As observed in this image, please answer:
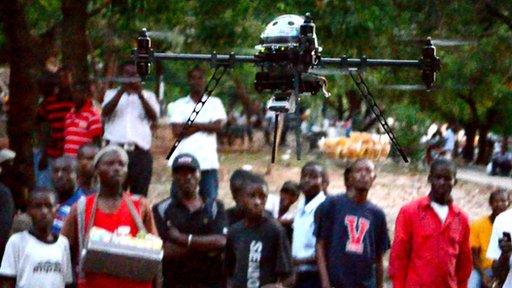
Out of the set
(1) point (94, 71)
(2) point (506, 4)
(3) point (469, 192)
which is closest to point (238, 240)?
(2) point (506, 4)

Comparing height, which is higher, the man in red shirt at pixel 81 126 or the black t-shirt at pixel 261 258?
the man in red shirt at pixel 81 126

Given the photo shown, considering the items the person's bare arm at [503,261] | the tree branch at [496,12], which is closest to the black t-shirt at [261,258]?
the person's bare arm at [503,261]

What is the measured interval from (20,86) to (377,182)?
14.5 meters

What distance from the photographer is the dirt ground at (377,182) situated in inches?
855

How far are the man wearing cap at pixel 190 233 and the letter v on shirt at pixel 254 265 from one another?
195 millimetres

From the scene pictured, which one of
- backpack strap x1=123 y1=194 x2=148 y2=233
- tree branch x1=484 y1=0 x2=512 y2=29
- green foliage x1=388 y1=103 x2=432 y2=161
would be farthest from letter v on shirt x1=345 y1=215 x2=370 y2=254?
green foliage x1=388 y1=103 x2=432 y2=161

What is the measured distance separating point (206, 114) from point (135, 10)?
4490 mm

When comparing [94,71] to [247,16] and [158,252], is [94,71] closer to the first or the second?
[247,16]

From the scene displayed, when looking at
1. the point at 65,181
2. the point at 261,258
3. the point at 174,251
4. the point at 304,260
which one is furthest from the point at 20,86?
the point at 261,258

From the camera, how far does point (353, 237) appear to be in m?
8.70

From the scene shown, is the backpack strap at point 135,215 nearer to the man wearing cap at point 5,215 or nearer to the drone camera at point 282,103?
the drone camera at point 282,103

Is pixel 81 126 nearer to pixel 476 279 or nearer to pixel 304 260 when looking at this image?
pixel 304 260

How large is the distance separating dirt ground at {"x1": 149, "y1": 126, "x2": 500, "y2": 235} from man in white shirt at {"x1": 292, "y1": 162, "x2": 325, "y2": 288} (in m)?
8.63

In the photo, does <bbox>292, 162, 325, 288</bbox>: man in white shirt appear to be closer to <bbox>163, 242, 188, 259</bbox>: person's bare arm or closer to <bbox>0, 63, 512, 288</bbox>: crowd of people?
<bbox>0, 63, 512, 288</bbox>: crowd of people
